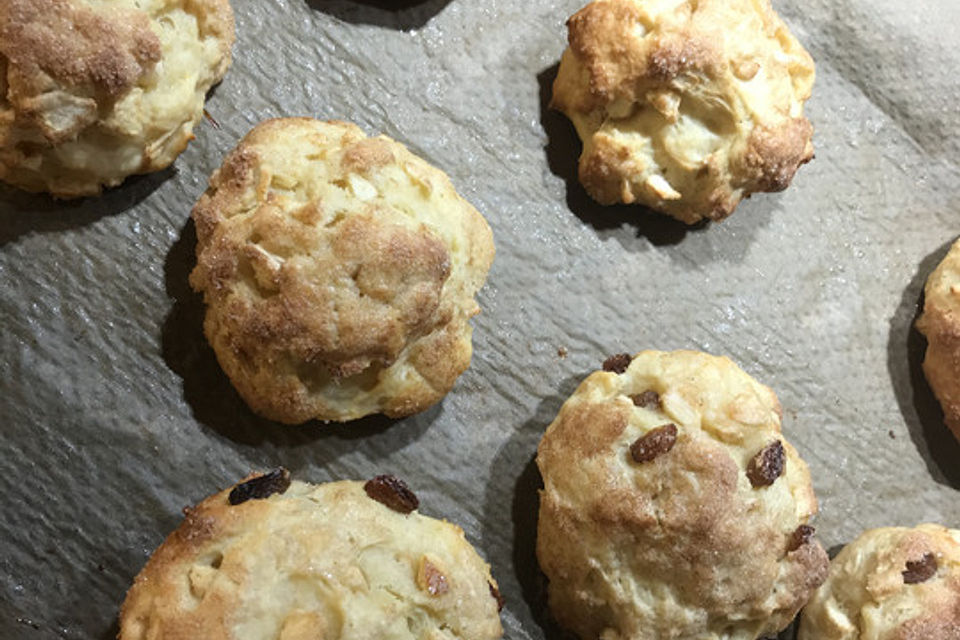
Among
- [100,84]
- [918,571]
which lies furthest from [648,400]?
[100,84]

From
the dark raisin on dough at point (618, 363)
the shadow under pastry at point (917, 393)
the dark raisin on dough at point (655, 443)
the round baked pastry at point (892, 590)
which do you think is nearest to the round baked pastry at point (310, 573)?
the dark raisin on dough at point (655, 443)

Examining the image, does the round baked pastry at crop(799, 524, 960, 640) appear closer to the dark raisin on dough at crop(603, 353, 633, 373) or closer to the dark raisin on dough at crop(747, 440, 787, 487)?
the dark raisin on dough at crop(747, 440, 787, 487)

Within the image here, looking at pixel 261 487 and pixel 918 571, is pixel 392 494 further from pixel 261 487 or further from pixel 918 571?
pixel 918 571

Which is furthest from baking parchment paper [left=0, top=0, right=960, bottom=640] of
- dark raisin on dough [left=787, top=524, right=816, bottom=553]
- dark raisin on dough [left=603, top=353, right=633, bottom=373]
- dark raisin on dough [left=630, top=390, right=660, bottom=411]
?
dark raisin on dough [left=787, top=524, right=816, bottom=553]

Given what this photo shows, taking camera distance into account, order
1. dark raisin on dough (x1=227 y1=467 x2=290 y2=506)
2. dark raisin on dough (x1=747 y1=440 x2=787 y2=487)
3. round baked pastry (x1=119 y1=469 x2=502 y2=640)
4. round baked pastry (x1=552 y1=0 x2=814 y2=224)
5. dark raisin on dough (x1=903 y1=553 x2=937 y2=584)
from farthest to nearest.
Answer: round baked pastry (x1=552 y1=0 x2=814 y2=224) → dark raisin on dough (x1=903 y1=553 x2=937 y2=584) → dark raisin on dough (x1=747 y1=440 x2=787 y2=487) → dark raisin on dough (x1=227 y1=467 x2=290 y2=506) → round baked pastry (x1=119 y1=469 x2=502 y2=640)

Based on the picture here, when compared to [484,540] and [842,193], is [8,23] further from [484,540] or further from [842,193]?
[842,193]

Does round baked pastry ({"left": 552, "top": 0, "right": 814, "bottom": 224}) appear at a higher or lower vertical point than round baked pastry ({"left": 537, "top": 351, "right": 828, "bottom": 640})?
higher

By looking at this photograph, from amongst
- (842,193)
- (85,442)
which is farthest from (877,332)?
(85,442)
